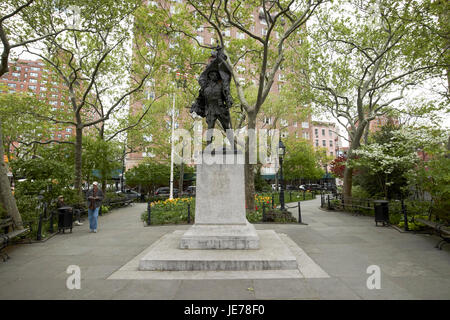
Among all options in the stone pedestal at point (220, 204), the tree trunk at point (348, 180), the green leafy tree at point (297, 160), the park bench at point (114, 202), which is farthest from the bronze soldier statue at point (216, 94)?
the green leafy tree at point (297, 160)

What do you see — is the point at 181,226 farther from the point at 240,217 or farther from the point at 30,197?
the point at 30,197

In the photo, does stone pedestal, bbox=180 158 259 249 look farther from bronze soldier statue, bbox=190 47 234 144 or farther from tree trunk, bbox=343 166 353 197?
tree trunk, bbox=343 166 353 197

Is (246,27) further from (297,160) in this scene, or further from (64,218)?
(297,160)

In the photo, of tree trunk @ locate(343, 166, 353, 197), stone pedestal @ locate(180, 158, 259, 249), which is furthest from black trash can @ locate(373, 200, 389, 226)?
stone pedestal @ locate(180, 158, 259, 249)

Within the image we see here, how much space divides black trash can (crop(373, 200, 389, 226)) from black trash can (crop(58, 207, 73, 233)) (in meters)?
12.9

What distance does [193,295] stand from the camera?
3674 millimetres

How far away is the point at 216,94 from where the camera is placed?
683 centimetres

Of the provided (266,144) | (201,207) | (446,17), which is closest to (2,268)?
(201,207)

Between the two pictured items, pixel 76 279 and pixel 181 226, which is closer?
pixel 76 279

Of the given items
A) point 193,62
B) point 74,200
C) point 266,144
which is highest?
point 193,62

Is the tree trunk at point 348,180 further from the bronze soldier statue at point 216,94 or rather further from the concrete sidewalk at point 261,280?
the bronze soldier statue at point 216,94

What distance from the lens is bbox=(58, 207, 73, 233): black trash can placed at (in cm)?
926

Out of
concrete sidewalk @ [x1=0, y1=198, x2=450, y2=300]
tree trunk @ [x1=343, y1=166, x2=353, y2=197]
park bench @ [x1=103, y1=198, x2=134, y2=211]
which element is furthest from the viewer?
park bench @ [x1=103, y1=198, x2=134, y2=211]

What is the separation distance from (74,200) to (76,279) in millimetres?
9448
